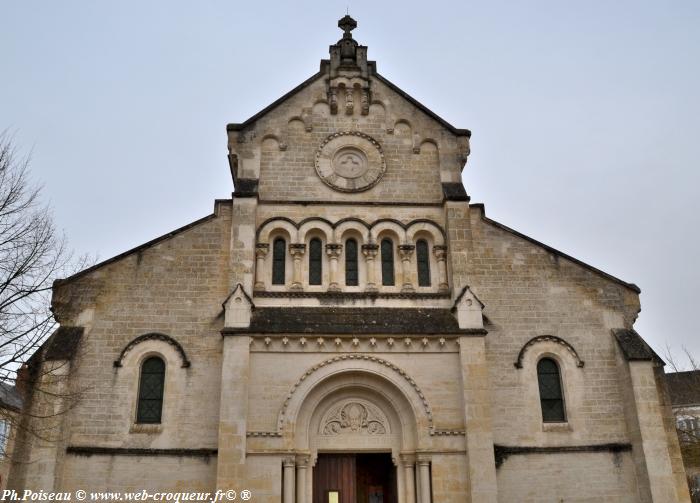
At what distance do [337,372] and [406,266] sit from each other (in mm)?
4077

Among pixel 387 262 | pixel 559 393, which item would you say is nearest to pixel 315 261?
pixel 387 262

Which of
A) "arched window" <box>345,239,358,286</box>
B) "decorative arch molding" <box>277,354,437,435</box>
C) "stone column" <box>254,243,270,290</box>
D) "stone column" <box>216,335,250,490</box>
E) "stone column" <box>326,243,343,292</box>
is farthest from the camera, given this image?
"arched window" <box>345,239,358,286</box>

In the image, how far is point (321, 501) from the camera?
17078 millimetres

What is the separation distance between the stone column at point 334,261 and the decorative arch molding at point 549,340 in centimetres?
578

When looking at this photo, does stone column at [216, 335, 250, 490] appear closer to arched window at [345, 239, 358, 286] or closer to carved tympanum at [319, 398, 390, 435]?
carved tympanum at [319, 398, 390, 435]

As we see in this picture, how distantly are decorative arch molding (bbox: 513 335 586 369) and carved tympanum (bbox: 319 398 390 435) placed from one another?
436 cm

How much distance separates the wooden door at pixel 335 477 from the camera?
17172mm

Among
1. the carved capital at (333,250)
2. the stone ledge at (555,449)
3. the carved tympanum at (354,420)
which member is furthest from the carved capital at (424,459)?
the carved capital at (333,250)

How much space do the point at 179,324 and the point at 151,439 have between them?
327 cm

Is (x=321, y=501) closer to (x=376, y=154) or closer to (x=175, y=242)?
(x=175, y=242)

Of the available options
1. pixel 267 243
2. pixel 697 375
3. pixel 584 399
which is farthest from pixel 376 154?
pixel 697 375

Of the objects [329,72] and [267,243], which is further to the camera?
[329,72]

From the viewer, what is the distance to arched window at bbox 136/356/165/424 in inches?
679

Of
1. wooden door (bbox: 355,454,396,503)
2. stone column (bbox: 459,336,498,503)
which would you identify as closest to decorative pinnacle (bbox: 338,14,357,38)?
stone column (bbox: 459,336,498,503)
